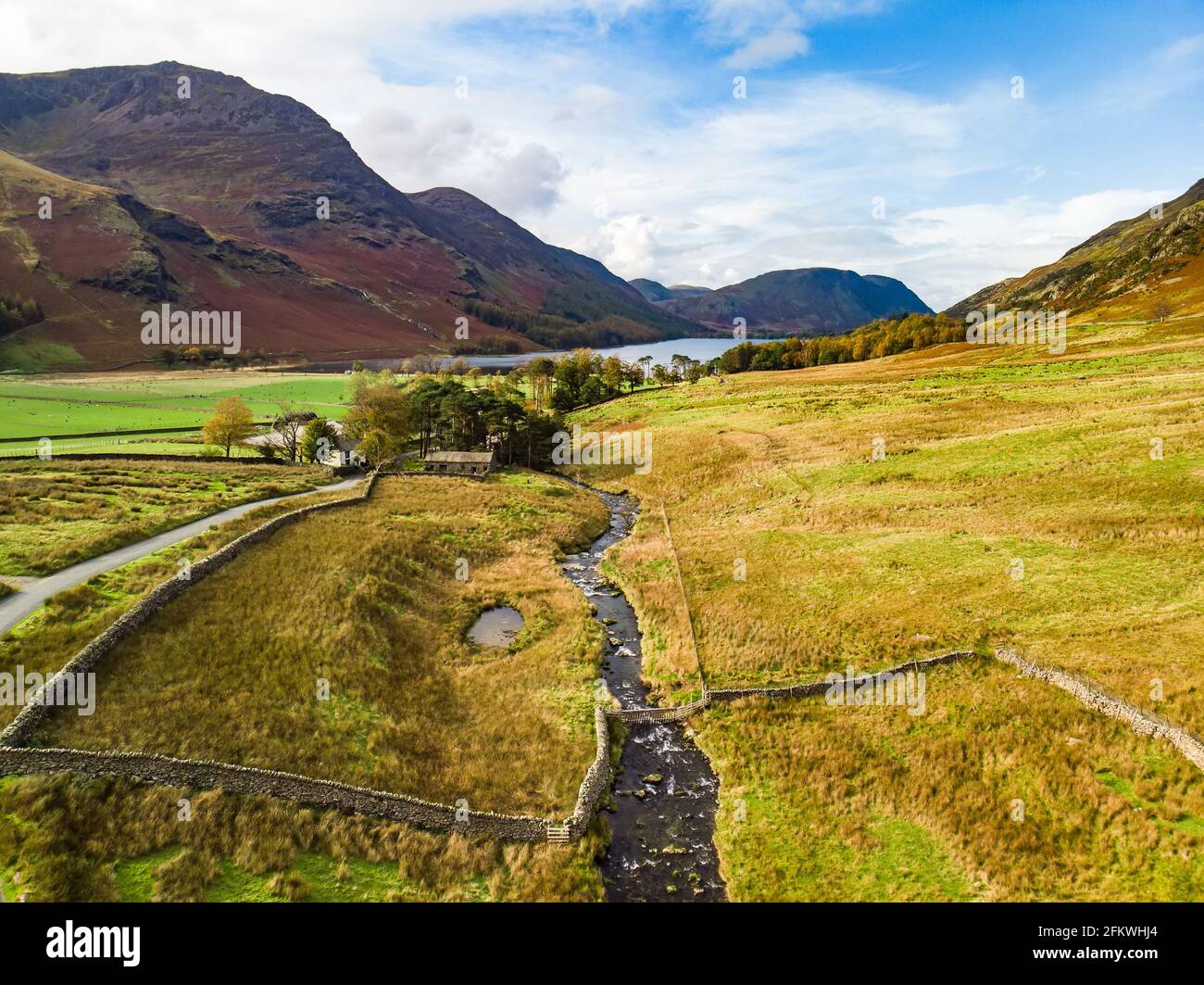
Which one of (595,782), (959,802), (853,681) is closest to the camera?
(959,802)

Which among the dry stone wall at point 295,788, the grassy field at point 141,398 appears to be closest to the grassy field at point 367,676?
the dry stone wall at point 295,788

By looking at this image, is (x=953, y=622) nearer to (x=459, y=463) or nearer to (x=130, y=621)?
(x=130, y=621)

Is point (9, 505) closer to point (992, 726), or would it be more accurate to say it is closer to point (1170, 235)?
point (992, 726)

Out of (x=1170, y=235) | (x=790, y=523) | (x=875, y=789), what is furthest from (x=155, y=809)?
(x=1170, y=235)

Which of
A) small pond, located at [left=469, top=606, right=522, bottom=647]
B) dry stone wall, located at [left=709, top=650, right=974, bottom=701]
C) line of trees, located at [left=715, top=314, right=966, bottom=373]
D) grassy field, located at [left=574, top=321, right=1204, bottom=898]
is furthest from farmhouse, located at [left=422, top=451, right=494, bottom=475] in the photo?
line of trees, located at [left=715, top=314, right=966, bottom=373]

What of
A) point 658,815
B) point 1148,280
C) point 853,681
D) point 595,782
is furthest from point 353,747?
point 1148,280

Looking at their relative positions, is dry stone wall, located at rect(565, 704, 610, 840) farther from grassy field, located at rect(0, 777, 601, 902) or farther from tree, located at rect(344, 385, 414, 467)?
Result: tree, located at rect(344, 385, 414, 467)

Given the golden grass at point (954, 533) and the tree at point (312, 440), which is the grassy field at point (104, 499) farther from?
the golden grass at point (954, 533)
